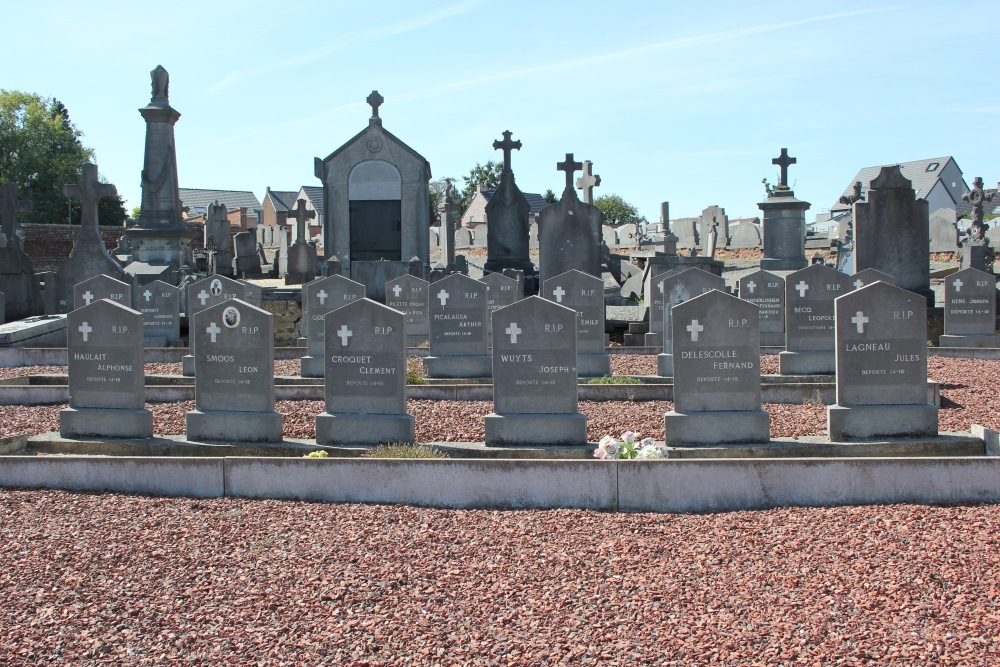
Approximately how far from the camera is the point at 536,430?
24.5 ft

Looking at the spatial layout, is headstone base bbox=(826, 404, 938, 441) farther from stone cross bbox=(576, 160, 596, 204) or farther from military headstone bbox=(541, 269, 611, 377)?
stone cross bbox=(576, 160, 596, 204)

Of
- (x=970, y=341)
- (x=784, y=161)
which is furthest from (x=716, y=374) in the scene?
(x=784, y=161)

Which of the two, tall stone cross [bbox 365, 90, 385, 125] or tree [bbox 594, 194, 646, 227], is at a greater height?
tree [bbox 594, 194, 646, 227]

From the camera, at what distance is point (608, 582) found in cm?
462

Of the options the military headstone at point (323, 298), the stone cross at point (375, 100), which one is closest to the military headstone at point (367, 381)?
the military headstone at point (323, 298)

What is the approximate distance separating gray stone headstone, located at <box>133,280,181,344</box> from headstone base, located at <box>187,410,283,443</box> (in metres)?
7.08

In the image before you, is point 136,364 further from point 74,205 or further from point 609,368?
point 74,205

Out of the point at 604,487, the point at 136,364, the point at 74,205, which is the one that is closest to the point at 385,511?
the point at 604,487

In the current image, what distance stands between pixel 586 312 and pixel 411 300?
12.2 feet

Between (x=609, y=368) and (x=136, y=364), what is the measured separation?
550 cm

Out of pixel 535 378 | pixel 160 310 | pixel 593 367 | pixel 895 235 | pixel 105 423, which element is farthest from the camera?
pixel 895 235

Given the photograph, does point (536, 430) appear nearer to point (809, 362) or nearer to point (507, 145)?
point (809, 362)

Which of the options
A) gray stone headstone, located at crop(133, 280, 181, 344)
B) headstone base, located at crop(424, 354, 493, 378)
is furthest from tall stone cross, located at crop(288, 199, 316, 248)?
headstone base, located at crop(424, 354, 493, 378)

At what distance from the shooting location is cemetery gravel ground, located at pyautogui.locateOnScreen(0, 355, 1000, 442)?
8023 mm
